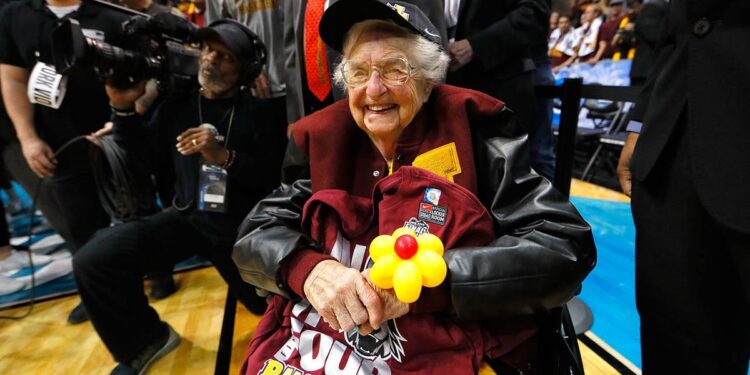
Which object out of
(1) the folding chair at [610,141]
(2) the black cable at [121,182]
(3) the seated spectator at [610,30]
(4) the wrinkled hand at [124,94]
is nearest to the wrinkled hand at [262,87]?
(4) the wrinkled hand at [124,94]

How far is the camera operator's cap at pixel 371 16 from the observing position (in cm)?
96

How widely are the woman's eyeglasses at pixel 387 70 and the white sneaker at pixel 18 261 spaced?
9.61 ft

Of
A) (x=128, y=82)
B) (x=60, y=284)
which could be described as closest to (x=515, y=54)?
(x=128, y=82)

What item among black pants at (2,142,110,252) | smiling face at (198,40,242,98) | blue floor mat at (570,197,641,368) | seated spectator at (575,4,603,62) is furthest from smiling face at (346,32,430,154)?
seated spectator at (575,4,603,62)

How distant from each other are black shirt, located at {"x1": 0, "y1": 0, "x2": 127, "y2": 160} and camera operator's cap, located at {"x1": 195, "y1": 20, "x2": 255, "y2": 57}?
747mm

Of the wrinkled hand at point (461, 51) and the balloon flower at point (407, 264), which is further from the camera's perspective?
the wrinkled hand at point (461, 51)

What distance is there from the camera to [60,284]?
103 inches

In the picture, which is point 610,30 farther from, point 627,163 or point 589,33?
point 627,163

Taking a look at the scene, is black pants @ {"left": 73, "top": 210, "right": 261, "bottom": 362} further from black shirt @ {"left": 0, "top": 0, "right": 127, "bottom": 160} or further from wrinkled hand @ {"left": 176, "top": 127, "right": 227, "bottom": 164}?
black shirt @ {"left": 0, "top": 0, "right": 127, "bottom": 160}

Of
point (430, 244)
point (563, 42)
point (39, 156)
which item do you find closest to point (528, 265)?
point (430, 244)

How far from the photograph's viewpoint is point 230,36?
1.64 meters

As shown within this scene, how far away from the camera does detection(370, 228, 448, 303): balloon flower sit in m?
0.70

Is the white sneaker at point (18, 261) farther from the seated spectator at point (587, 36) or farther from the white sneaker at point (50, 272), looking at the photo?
the seated spectator at point (587, 36)

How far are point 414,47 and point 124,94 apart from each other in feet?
4.63
